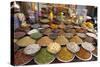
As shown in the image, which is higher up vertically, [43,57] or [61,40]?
[61,40]

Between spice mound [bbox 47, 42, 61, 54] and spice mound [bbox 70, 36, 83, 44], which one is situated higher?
spice mound [bbox 70, 36, 83, 44]

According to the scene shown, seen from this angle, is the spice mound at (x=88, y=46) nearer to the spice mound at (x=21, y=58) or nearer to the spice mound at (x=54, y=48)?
the spice mound at (x=54, y=48)

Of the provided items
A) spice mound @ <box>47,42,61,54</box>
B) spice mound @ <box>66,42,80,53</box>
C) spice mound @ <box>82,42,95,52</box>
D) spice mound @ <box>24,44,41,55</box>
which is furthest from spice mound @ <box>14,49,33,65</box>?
spice mound @ <box>82,42,95,52</box>

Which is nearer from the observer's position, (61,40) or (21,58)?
(21,58)

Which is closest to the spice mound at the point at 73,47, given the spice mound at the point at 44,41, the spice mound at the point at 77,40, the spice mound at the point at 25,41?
the spice mound at the point at 77,40

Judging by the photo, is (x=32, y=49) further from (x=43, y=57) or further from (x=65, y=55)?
(x=65, y=55)

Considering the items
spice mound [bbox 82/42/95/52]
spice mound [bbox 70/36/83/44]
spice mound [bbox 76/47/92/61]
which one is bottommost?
spice mound [bbox 76/47/92/61]

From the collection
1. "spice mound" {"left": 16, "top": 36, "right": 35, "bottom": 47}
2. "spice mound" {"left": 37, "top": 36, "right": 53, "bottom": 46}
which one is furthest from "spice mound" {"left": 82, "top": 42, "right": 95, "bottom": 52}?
"spice mound" {"left": 16, "top": 36, "right": 35, "bottom": 47}

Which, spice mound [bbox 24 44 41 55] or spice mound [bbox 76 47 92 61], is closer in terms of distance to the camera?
spice mound [bbox 24 44 41 55]

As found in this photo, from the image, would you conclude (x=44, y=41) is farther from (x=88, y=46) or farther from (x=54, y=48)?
(x=88, y=46)

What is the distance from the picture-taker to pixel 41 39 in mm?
1353

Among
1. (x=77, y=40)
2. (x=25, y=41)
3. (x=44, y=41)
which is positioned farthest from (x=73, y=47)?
(x=25, y=41)

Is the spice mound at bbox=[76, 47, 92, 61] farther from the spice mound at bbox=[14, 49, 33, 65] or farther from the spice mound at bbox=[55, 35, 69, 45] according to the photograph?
the spice mound at bbox=[14, 49, 33, 65]
